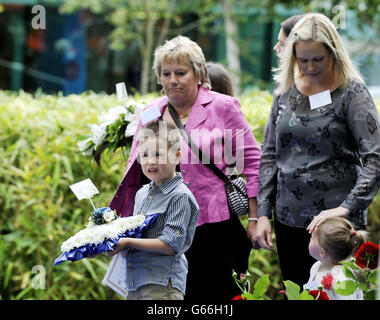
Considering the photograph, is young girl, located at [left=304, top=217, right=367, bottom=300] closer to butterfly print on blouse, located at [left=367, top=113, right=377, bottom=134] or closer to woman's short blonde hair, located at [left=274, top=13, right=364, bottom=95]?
butterfly print on blouse, located at [left=367, top=113, right=377, bottom=134]

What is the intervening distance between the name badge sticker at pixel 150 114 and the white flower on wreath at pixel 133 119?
0.31 metres

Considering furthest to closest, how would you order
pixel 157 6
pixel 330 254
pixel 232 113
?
pixel 157 6 < pixel 232 113 < pixel 330 254

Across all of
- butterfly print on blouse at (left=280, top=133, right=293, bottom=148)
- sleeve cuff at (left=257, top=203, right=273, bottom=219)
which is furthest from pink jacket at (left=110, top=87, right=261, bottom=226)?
butterfly print on blouse at (left=280, top=133, right=293, bottom=148)

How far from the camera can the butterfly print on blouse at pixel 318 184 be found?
237 centimetres

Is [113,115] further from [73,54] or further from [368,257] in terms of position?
[73,54]

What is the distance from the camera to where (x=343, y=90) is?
231 centimetres

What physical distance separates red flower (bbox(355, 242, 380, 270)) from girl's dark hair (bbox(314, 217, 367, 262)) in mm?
370

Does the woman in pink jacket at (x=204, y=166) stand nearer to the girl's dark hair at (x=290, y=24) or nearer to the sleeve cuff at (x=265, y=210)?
the sleeve cuff at (x=265, y=210)

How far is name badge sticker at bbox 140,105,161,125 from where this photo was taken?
8.40 ft

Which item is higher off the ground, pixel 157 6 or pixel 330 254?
pixel 157 6

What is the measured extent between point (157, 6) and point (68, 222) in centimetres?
721

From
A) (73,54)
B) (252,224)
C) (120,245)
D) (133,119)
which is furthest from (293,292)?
(73,54)
